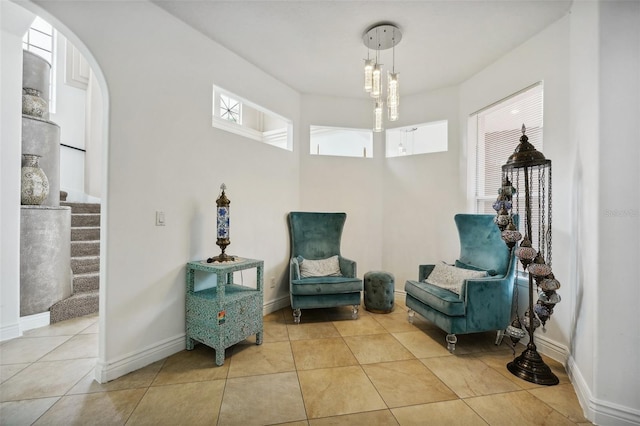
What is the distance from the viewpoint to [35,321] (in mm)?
2645

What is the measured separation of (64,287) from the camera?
2932 mm

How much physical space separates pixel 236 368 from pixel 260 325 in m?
0.43

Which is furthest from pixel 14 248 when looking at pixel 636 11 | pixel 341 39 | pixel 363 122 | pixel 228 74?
pixel 636 11

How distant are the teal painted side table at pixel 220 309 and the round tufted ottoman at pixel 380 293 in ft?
4.74

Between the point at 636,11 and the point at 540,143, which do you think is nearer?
the point at 636,11

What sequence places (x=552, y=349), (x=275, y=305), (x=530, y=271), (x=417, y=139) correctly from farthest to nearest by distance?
(x=417, y=139)
(x=275, y=305)
(x=552, y=349)
(x=530, y=271)

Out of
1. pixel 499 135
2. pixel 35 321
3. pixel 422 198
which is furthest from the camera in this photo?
pixel 422 198

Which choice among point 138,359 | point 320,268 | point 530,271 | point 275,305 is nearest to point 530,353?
point 530,271

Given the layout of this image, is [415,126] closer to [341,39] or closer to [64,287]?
[341,39]

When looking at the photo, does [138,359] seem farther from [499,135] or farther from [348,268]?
[499,135]

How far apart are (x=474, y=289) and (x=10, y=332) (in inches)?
159

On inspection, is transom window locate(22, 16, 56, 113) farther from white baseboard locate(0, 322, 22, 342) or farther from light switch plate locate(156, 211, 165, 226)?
light switch plate locate(156, 211, 165, 226)

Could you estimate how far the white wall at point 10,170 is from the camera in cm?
237

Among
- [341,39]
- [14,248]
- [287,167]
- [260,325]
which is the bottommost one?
[260,325]
